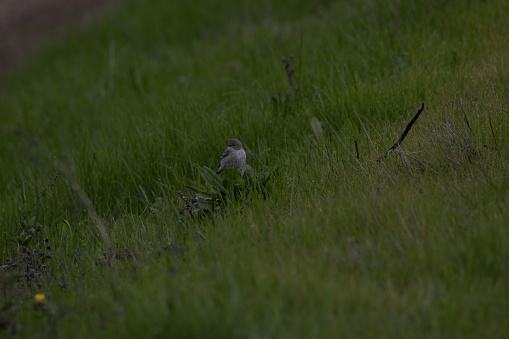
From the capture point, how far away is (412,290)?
249 cm

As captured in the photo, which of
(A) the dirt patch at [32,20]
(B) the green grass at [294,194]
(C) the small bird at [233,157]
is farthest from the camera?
(A) the dirt patch at [32,20]

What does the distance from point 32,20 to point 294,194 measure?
15.2 meters

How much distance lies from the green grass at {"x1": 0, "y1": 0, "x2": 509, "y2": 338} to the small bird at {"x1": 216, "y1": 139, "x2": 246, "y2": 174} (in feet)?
0.87

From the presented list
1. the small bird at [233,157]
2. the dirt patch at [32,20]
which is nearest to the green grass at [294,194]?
the small bird at [233,157]

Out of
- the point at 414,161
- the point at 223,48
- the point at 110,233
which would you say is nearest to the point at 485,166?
the point at 414,161

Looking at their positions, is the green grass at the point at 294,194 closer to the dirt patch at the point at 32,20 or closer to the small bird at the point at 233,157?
the small bird at the point at 233,157

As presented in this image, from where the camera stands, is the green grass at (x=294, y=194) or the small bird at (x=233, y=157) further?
the small bird at (x=233, y=157)

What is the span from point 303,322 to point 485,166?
197 cm

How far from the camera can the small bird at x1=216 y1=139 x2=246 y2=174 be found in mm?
4258

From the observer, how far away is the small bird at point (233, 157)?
A: 4.26 meters

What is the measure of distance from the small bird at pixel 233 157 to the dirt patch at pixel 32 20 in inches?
400

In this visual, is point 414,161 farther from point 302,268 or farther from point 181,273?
point 181,273

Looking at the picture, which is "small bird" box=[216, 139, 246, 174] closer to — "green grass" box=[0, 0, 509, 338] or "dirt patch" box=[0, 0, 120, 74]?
"green grass" box=[0, 0, 509, 338]

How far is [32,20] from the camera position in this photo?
15594mm
